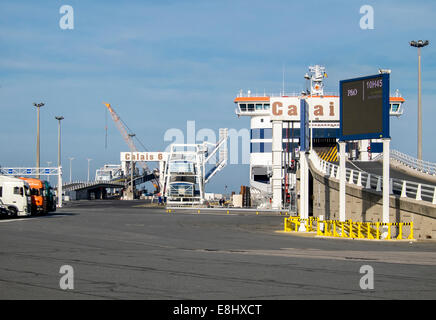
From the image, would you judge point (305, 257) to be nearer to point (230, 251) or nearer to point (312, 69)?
point (230, 251)

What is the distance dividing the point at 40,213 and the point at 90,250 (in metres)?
33.0

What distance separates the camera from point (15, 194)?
1663 inches

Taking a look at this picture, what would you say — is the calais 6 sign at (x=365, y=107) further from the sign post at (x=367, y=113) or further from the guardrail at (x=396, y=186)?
the guardrail at (x=396, y=186)

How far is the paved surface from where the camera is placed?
9.94 m

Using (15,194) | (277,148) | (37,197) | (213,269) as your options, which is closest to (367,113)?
(213,269)

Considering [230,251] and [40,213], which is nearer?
[230,251]

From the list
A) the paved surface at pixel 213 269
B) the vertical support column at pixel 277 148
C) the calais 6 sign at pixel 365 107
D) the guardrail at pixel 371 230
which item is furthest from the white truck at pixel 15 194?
the calais 6 sign at pixel 365 107

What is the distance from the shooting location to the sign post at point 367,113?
23.8m

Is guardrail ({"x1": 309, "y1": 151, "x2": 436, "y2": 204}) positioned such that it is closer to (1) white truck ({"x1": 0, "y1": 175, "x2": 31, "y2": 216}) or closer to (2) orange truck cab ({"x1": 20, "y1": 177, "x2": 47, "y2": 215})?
(1) white truck ({"x1": 0, "y1": 175, "x2": 31, "y2": 216})

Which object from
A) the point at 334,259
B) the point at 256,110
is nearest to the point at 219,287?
the point at 334,259

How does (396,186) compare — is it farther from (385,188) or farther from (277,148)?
(277,148)

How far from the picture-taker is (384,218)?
941 inches

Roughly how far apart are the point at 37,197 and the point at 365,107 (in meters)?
32.4
